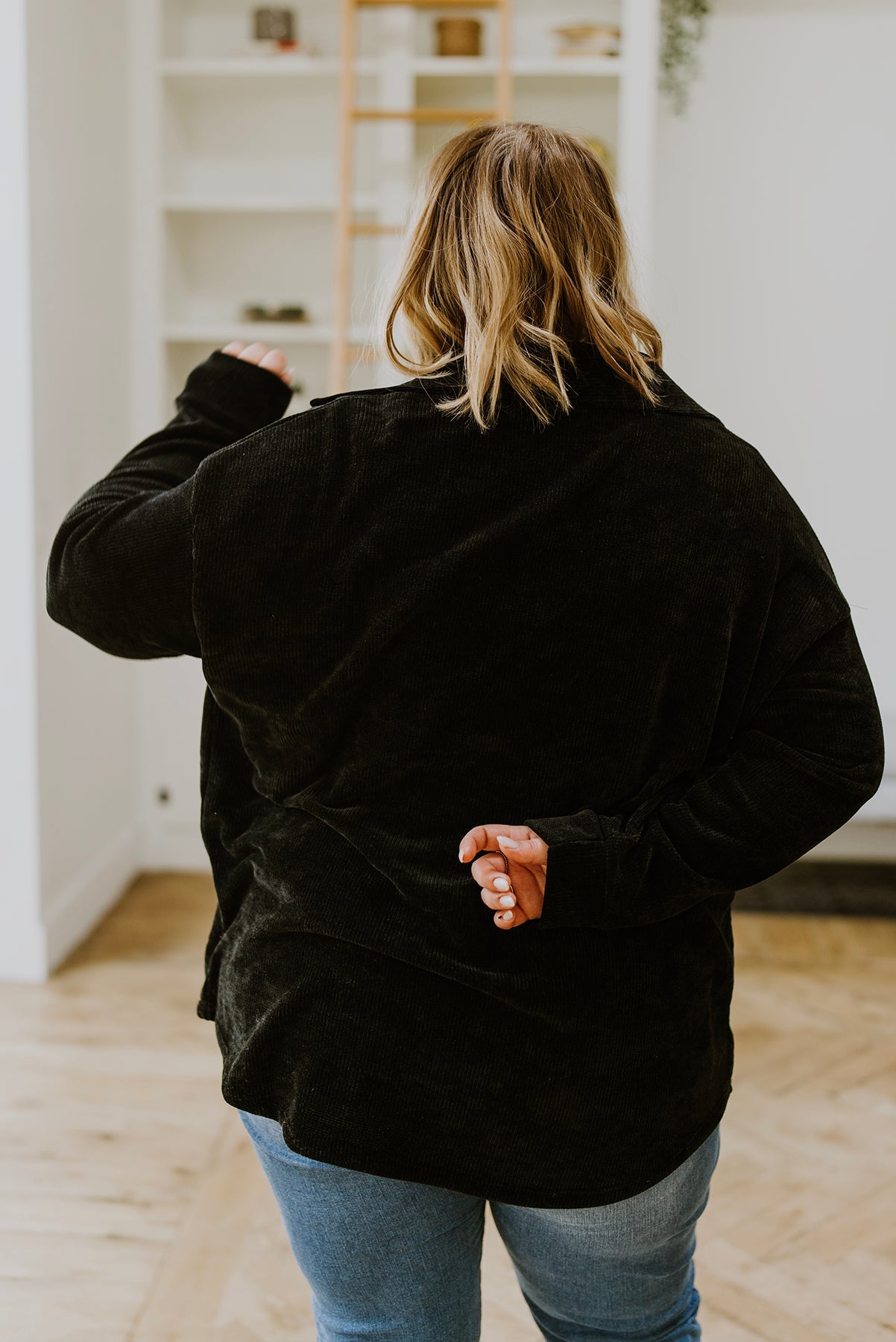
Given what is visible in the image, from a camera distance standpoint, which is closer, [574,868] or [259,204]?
[574,868]

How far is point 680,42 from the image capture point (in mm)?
3678

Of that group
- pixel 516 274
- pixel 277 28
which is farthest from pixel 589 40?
pixel 516 274

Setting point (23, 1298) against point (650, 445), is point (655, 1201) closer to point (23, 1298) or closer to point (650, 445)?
point (650, 445)

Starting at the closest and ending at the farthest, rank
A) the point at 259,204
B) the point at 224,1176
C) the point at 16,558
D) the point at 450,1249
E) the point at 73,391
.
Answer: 1. the point at 450,1249
2. the point at 224,1176
3. the point at 16,558
4. the point at 73,391
5. the point at 259,204

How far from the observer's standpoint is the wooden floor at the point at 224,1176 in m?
1.94

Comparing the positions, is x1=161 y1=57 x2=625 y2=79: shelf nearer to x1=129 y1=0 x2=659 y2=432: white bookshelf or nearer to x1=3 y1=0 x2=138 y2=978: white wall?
x1=129 y1=0 x2=659 y2=432: white bookshelf

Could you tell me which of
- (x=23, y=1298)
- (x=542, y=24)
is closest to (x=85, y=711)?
(x=23, y=1298)

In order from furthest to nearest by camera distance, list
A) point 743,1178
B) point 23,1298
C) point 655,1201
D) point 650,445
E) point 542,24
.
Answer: point 542,24, point 743,1178, point 23,1298, point 655,1201, point 650,445

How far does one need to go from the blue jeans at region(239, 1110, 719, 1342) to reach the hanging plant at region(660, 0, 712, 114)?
11.6 ft

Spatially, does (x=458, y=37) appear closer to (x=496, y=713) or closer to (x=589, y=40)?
(x=589, y=40)

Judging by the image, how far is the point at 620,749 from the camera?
0.93 metres

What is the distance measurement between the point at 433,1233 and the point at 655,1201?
0.63 ft

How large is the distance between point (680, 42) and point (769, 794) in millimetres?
3454

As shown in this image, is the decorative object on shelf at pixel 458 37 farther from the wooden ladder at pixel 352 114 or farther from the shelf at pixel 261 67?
the shelf at pixel 261 67
